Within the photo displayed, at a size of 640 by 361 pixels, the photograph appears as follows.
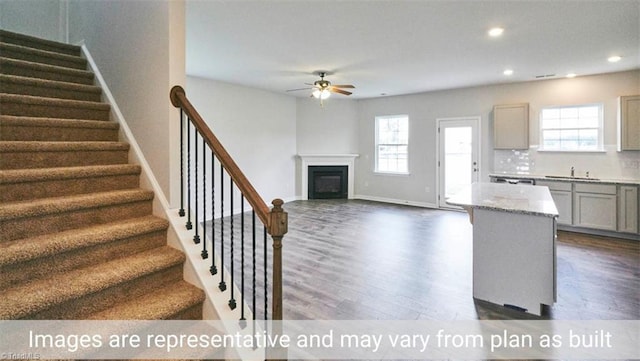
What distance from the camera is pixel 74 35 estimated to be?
3.51 meters

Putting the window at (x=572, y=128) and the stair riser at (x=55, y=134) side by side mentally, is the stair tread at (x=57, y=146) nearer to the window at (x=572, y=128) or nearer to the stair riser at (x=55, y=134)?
the stair riser at (x=55, y=134)

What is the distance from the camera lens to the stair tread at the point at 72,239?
1567 millimetres

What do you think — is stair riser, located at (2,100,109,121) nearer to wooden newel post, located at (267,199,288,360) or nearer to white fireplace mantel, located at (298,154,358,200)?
wooden newel post, located at (267,199,288,360)

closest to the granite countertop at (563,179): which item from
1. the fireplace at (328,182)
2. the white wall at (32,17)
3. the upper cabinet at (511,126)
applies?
the upper cabinet at (511,126)

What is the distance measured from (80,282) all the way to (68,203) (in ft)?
1.79

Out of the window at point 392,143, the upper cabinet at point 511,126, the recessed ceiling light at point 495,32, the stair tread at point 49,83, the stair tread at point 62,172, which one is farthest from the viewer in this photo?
the window at point 392,143

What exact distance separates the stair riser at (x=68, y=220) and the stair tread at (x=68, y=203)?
0.03m

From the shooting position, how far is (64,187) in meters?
2.10

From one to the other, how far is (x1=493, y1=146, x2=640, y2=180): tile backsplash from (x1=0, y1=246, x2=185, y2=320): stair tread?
6312mm

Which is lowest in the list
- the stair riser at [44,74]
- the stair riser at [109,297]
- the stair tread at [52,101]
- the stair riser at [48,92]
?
the stair riser at [109,297]

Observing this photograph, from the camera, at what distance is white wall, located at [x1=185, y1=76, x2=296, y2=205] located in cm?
608

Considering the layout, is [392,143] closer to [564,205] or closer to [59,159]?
[564,205]

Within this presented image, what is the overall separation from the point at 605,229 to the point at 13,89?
742cm

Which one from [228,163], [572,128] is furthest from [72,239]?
[572,128]
